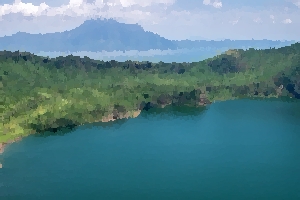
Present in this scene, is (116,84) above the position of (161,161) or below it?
above

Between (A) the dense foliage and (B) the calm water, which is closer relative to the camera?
(B) the calm water

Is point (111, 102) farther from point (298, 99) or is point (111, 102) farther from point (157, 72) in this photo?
point (298, 99)

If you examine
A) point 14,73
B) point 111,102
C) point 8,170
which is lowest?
point 8,170

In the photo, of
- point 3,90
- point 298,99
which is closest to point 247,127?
point 298,99

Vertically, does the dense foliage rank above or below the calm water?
above
